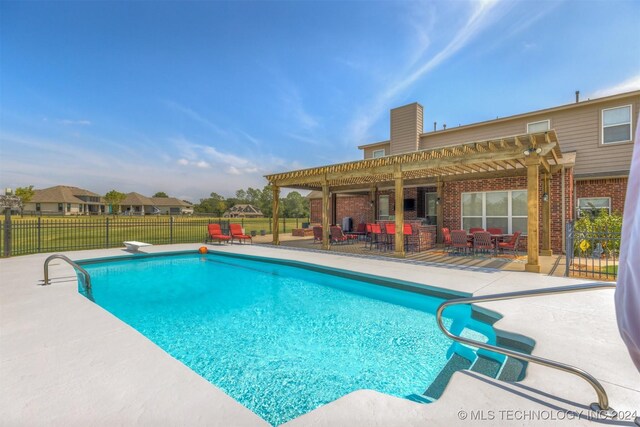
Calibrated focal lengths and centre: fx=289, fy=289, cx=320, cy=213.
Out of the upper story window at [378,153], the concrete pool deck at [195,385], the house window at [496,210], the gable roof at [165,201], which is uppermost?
the upper story window at [378,153]

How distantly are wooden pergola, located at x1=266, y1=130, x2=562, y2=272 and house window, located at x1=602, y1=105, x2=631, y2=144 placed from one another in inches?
129

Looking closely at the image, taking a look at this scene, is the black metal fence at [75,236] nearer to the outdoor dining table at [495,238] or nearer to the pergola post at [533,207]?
the outdoor dining table at [495,238]

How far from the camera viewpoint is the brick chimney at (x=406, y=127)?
16250 millimetres

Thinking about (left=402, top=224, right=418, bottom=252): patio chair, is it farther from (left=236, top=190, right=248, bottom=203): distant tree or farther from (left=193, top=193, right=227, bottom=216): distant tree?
(left=236, top=190, right=248, bottom=203): distant tree

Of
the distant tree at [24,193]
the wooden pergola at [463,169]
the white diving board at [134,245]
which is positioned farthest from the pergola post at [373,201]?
the distant tree at [24,193]

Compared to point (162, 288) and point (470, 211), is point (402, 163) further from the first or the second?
point (162, 288)

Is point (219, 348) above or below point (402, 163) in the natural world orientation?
below

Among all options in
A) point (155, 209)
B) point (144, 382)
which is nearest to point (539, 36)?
point (144, 382)

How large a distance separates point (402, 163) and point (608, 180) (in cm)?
857

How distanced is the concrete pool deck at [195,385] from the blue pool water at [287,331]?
83 cm

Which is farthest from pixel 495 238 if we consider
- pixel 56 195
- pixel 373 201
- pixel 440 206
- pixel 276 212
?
pixel 56 195

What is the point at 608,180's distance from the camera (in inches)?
450

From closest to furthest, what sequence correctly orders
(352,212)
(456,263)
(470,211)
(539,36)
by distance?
(456,263) < (539,36) < (470,211) < (352,212)

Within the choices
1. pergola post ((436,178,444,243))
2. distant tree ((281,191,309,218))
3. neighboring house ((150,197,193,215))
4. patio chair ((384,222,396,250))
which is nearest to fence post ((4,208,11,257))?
patio chair ((384,222,396,250))
